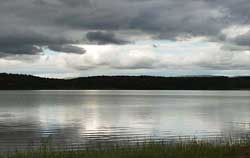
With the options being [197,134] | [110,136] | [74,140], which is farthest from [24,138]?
[197,134]

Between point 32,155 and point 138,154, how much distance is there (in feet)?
14.4

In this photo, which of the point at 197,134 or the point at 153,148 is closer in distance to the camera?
the point at 153,148

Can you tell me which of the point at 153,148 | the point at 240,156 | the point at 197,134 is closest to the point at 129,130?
the point at 197,134

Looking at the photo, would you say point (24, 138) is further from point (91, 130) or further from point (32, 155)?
point (32, 155)

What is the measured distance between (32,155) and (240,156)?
27.5ft

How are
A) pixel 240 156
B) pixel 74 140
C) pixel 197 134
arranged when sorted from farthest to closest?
pixel 197 134, pixel 74 140, pixel 240 156

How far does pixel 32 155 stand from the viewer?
19.3m

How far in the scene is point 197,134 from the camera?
40.2 m

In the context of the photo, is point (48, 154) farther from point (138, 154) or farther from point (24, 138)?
point (24, 138)

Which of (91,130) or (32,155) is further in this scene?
(91,130)

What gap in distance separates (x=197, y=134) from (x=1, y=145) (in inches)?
684

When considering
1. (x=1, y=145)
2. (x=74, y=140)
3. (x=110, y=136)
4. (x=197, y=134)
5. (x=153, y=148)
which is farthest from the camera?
(x=197, y=134)

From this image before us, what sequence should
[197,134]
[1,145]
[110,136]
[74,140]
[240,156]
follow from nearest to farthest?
1. [240,156]
2. [1,145]
3. [74,140]
4. [110,136]
5. [197,134]

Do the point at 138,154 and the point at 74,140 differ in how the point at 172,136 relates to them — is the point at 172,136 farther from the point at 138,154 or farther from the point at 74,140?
the point at 138,154
